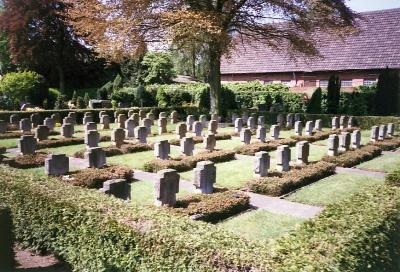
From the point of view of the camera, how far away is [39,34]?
42312mm

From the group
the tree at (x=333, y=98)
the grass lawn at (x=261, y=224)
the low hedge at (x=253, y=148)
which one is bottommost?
the grass lawn at (x=261, y=224)

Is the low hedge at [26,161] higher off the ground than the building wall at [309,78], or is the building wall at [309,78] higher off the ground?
the building wall at [309,78]

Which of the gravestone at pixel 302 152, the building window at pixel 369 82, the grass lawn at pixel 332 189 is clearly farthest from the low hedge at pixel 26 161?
the building window at pixel 369 82

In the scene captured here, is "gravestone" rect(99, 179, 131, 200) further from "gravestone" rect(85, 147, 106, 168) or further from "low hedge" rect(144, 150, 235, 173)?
"gravestone" rect(85, 147, 106, 168)

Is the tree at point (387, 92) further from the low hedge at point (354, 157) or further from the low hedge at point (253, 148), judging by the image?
the low hedge at point (253, 148)

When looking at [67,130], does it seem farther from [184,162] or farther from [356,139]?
[356,139]

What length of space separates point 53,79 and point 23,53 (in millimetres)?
5092

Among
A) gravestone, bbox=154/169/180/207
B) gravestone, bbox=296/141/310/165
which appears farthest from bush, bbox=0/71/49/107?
gravestone, bbox=154/169/180/207

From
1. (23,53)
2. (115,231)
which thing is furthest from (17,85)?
(115,231)

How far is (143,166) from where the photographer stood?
13.8 meters

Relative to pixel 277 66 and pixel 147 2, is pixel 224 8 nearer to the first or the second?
pixel 147 2

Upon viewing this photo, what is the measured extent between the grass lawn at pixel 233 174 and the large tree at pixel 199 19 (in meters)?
10.5

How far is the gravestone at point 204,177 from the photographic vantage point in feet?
35.2

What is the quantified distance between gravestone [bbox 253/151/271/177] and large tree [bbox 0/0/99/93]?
35.0 m
